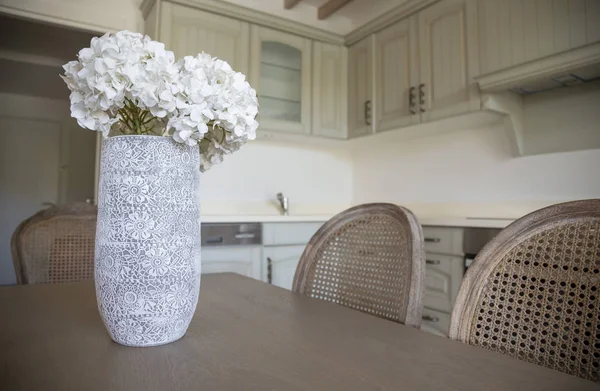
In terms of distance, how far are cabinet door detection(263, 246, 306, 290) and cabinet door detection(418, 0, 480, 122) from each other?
126 centimetres

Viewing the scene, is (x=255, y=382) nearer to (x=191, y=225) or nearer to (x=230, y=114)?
(x=191, y=225)

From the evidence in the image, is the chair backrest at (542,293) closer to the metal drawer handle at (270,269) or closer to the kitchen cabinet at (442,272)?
the kitchen cabinet at (442,272)

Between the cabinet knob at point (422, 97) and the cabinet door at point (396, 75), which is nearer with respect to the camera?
the cabinet knob at point (422, 97)

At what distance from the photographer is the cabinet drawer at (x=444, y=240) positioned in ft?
7.25

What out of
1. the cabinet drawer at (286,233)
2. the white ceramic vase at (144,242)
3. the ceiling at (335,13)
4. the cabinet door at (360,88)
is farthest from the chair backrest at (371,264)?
the ceiling at (335,13)

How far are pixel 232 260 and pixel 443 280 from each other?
1264 mm

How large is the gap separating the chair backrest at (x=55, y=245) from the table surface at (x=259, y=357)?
0.45 m

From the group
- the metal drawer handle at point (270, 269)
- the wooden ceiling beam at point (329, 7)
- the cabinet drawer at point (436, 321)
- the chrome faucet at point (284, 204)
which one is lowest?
the cabinet drawer at point (436, 321)

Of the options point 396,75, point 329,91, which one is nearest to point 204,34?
point 329,91

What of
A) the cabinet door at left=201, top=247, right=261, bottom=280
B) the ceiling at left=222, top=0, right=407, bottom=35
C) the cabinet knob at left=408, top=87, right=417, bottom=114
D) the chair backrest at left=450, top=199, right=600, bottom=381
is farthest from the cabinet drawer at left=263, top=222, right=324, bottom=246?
the chair backrest at left=450, top=199, right=600, bottom=381

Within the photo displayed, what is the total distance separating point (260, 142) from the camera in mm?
3410

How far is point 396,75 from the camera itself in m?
2.96

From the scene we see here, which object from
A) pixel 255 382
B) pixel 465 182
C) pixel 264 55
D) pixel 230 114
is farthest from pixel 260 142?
pixel 255 382

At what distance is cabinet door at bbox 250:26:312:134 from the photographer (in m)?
3.06
